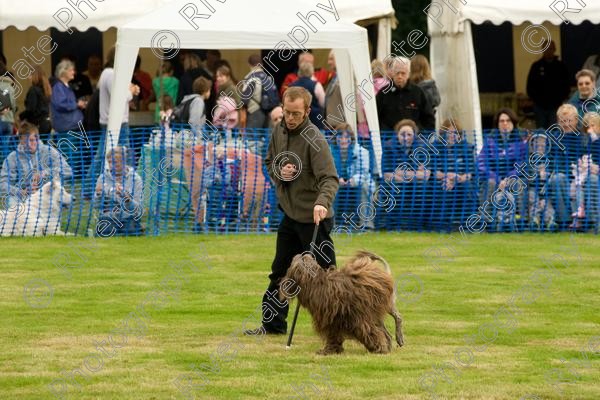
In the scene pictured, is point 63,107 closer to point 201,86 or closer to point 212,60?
point 201,86

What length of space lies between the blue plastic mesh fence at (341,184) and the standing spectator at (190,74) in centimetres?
429

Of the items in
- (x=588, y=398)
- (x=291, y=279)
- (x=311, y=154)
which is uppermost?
(x=311, y=154)

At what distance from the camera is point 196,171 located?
15.5 meters

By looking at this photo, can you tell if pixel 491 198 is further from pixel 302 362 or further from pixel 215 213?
pixel 302 362

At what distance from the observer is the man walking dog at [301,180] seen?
9.00 m

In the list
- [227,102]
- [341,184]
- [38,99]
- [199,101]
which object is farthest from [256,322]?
[38,99]

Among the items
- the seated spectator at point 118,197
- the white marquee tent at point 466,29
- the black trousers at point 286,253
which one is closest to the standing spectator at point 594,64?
the white marquee tent at point 466,29

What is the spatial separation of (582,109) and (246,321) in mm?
8429

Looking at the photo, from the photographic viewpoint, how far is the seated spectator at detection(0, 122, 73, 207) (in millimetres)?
15195

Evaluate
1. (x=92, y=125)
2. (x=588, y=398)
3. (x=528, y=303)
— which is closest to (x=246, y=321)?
(x=528, y=303)

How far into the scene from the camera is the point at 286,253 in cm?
941

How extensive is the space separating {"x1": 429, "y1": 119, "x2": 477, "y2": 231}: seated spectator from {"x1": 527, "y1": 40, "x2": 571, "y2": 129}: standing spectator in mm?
5137

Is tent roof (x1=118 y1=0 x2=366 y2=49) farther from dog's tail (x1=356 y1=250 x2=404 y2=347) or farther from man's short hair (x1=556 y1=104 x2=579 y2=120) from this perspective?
dog's tail (x1=356 y1=250 x2=404 y2=347)

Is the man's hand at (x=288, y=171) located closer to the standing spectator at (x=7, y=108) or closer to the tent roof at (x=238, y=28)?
the tent roof at (x=238, y=28)
